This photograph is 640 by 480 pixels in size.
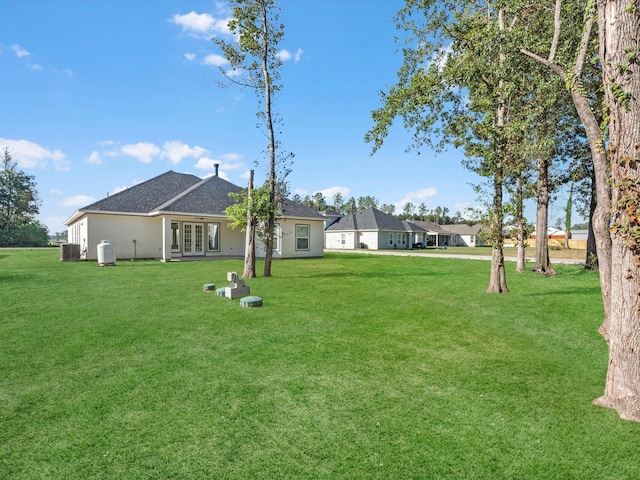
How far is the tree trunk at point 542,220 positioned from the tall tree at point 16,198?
48827 mm

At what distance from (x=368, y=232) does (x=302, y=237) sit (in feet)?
60.0

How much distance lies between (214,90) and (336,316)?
9900 millimetres

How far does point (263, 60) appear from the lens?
11664 millimetres

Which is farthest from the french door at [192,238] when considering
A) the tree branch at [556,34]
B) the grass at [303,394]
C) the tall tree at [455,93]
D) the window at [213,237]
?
the tree branch at [556,34]

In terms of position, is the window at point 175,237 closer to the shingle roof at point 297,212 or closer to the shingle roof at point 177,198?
the shingle roof at point 177,198

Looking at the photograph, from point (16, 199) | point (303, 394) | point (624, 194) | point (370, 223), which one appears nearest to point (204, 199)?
point (303, 394)

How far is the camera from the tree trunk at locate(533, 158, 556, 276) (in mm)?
13617

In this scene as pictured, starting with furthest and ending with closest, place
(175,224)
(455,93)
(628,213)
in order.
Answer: (175,224)
(455,93)
(628,213)

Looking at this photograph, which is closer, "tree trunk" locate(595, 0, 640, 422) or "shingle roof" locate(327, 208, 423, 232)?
"tree trunk" locate(595, 0, 640, 422)

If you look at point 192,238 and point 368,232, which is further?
point 368,232

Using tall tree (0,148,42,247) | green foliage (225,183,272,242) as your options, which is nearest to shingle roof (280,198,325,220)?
green foliage (225,183,272,242)

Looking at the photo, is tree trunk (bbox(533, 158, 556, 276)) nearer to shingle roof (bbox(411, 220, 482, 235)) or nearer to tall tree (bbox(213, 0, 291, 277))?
tall tree (bbox(213, 0, 291, 277))

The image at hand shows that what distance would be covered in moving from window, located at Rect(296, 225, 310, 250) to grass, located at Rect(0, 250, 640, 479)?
1468 cm

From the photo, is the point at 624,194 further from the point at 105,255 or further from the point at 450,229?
the point at 450,229
